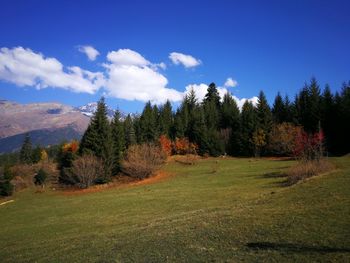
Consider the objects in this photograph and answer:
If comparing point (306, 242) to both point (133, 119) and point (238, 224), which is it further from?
point (133, 119)

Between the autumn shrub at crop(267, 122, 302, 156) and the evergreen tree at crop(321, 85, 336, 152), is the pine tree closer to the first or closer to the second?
the autumn shrub at crop(267, 122, 302, 156)

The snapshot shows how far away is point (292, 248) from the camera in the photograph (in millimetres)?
11297

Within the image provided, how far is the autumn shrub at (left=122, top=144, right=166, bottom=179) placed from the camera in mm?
56406

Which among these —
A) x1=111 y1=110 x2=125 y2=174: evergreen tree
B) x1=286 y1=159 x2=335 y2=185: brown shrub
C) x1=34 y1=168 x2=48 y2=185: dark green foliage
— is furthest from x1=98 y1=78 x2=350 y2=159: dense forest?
x1=286 y1=159 x2=335 y2=185: brown shrub

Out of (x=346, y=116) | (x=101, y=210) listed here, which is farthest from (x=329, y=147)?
(x=101, y=210)

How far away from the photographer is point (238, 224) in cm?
1541

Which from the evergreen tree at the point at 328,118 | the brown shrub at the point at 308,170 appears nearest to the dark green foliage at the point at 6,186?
the brown shrub at the point at 308,170

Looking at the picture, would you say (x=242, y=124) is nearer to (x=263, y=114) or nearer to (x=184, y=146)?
(x=263, y=114)

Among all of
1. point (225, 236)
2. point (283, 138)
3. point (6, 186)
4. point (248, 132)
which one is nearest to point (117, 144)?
point (6, 186)

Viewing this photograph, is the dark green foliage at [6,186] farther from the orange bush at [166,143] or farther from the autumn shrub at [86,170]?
the orange bush at [166,143]

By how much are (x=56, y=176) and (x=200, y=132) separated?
34.4 metres

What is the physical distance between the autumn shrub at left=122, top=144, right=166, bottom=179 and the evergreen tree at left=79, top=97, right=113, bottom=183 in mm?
3113

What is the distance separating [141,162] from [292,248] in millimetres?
46572

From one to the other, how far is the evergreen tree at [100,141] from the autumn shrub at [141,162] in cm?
311
